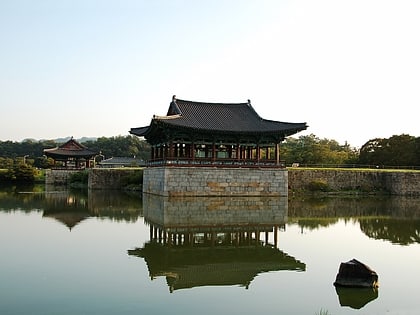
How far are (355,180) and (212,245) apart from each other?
1260 inches

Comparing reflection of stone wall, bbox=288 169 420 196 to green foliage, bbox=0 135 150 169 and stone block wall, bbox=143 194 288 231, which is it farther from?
green foliage, bbox=0 135 150 169

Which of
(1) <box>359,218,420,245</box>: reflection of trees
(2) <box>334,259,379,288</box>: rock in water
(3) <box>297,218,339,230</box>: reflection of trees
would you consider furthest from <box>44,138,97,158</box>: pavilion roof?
(2) <box>334,259,379,288</box>: rock in water

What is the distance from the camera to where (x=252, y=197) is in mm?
33375

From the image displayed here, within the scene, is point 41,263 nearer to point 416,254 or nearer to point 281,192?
point 416,254

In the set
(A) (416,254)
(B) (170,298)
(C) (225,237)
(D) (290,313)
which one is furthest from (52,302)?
(A) (416,254)

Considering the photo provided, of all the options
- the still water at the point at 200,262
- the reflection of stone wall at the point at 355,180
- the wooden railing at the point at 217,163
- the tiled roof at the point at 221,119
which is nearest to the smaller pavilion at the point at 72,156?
the tiled roof at the point at 221,119

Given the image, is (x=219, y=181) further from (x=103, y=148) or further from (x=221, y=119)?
(x=103, y=148)

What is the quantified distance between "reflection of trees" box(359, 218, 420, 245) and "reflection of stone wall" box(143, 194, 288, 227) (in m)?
4.04

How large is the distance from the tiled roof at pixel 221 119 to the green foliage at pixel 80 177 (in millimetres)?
18603

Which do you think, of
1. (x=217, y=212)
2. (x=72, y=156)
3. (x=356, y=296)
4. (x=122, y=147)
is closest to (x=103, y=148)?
(x=122, y=147)

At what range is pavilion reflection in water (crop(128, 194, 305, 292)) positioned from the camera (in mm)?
10930

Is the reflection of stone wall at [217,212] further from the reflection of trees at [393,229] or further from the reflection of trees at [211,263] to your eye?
the reflection of trees at [211,263]

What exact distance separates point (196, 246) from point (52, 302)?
6.88 m

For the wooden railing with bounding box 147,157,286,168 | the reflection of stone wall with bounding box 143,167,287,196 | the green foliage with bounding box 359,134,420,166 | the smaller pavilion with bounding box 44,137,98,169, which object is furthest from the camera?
the smaller pavilion with bounding box 44,137,98,169
